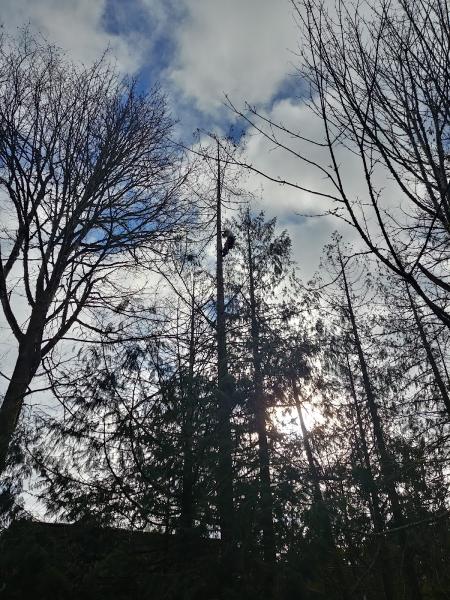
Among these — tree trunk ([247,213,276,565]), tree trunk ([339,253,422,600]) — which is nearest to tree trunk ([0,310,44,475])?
tree trunk ([247,213,276,565])

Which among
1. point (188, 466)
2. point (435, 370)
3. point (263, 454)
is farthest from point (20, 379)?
point (435, 370)

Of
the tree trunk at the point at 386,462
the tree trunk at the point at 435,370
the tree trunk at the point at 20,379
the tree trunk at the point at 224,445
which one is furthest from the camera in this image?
the tree trunk at the point at 435,370

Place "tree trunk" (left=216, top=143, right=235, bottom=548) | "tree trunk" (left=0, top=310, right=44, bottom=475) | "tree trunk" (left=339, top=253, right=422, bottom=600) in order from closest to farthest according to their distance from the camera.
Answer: "tree trunk" (left=216, top=143, right=235, bottom=548)
"tree trunk" (left=0, top=310, right=44, bottom=475)
"tree trunk" (left=339, top=253, right=422, bottom=600)

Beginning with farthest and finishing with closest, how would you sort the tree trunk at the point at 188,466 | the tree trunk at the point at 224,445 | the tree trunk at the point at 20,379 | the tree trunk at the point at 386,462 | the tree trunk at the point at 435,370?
the tree trunk at the point at 435,370
the tree trunk at the point at 386,462
the tree trunk at the point at 20,379
the tree trunk at the point at 188,466
the tree trunk at the point at 224,445

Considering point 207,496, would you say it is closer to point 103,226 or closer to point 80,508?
point 80,508

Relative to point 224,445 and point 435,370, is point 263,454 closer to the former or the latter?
point 224,445

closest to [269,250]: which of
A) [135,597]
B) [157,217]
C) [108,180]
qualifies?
[157,217]

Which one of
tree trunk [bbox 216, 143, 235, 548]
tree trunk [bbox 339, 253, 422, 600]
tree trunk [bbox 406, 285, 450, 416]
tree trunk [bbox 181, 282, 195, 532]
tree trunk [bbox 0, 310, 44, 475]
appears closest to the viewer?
tree trunk [bbox 216, 143, 235, 548]

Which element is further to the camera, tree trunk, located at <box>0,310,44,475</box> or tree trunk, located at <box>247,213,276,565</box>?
tree trunk, located at <box>0,310,44,475</box>

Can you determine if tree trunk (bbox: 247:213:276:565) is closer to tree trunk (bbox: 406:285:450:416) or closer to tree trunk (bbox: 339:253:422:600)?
tree trunk (bbox: 339:253:422:600)

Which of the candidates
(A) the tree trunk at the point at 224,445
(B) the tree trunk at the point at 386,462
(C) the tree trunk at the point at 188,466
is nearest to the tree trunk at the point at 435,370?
(B) the tree trunk at the point at 386,462

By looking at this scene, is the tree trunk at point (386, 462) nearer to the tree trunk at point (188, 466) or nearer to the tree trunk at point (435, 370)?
the tree trunk at point (435, 370)

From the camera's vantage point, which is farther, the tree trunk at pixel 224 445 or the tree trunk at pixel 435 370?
the tree trunk at pixel 435 370

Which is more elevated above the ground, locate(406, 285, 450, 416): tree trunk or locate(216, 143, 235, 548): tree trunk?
locate(406, 285, 450, 416): tree trunk
